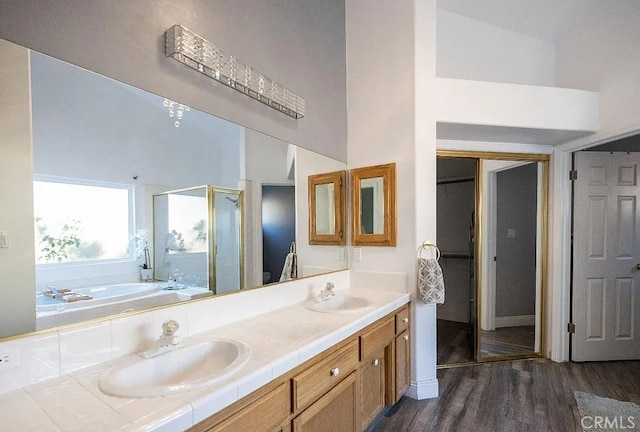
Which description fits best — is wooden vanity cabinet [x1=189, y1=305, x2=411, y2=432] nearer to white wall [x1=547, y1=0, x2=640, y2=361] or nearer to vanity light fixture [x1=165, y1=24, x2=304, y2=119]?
vanity light fixture [x1=165, y1=24, x2=304, y2=119]

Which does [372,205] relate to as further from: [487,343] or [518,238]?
[487,343]

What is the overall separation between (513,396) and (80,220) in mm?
2934

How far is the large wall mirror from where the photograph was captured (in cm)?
98

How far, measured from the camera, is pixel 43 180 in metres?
1.04

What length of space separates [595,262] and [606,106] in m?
1.41

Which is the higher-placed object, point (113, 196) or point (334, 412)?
point (113, 196)

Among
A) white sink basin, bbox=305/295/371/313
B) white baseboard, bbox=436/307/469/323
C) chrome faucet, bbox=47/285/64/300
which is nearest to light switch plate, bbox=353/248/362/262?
white sink basin, bbox=305/295/371/313

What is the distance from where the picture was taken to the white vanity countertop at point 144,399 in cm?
76

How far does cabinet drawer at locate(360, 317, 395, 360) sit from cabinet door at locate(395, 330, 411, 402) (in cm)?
16

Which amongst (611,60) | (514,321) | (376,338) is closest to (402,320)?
(376,338)

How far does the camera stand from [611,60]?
2.57m

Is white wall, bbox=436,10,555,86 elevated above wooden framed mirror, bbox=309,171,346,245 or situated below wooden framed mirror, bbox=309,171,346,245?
above

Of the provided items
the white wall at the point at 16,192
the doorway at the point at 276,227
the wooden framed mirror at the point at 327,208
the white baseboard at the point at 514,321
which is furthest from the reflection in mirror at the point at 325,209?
the white baseboard at the point at 514,321

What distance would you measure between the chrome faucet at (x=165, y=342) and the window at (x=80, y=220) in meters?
0.36
